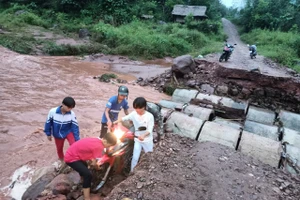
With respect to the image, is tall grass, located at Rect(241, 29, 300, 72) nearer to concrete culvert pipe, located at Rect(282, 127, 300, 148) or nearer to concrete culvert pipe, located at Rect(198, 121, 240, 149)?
concrete culvert pipe, located at Rect(282, 127, 300, 148)

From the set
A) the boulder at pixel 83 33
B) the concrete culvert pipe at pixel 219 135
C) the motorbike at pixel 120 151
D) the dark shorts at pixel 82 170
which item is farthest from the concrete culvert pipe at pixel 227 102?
the boulder at pixel 83 33

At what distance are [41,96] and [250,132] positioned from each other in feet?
23.1

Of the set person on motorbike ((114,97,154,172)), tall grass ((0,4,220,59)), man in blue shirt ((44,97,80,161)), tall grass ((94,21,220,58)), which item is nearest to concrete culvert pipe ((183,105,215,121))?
person on motorbike ((114,97,154,172))

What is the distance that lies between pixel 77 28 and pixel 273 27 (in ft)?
75.4

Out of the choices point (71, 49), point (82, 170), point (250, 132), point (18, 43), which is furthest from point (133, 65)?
point (82, 170)

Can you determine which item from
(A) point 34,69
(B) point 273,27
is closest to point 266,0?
(B) point 273,27

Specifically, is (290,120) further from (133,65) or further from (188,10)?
(188,10)

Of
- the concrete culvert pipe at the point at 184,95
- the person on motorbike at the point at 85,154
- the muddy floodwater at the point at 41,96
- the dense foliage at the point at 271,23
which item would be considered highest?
the dense foliage at the point at 271,23

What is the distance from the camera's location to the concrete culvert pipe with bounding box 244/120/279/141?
220 inches

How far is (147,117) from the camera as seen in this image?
3.63 metres

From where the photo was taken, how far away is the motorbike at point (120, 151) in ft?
11.9

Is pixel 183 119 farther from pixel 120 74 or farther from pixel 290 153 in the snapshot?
pixel 120 74

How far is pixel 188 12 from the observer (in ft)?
98.7

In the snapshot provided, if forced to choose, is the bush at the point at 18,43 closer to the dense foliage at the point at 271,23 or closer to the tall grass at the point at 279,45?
the tall grass at the point at 279,45
